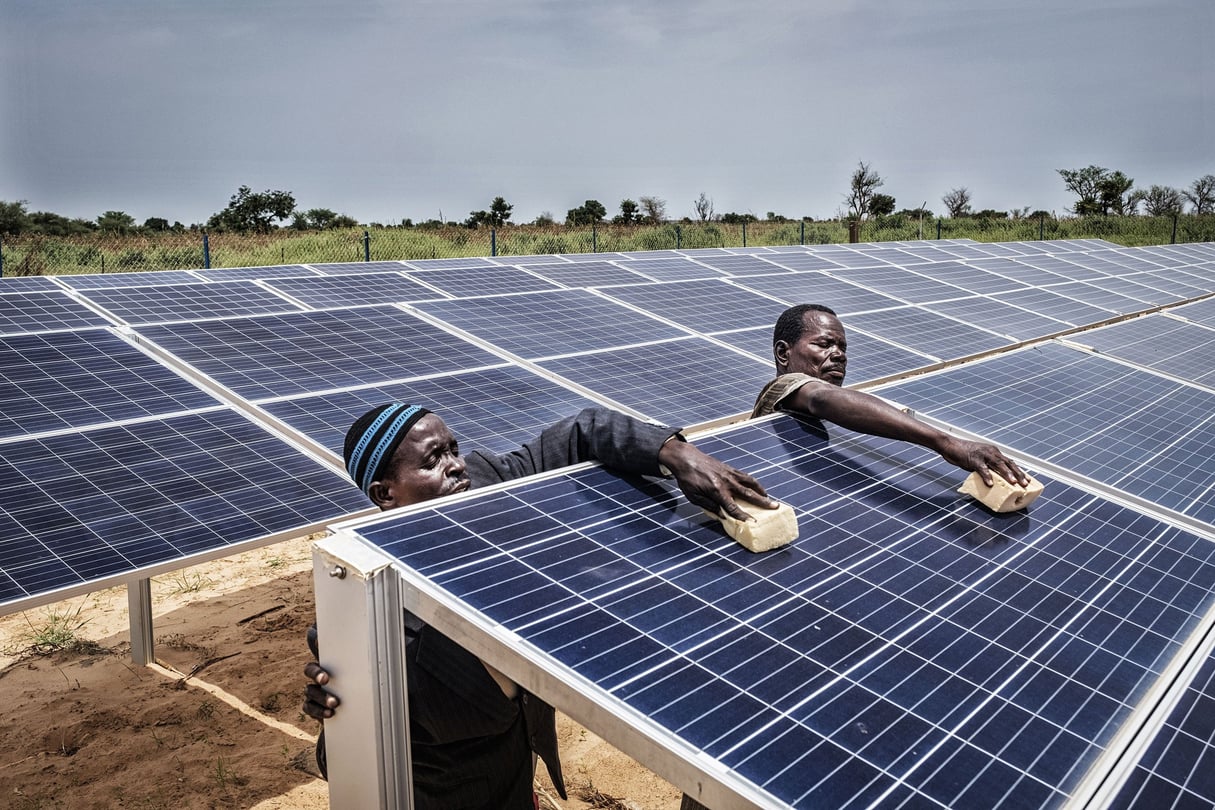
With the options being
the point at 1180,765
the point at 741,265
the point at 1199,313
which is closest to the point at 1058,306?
the point at 1199,313

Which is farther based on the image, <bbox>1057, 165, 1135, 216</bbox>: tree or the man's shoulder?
<bbox>1057, 165, 1135, 216</bbox>: tree

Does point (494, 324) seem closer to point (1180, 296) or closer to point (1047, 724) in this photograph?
point (1047, 724)

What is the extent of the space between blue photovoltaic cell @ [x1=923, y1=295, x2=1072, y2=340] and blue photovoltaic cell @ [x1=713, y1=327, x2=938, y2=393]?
210 cm

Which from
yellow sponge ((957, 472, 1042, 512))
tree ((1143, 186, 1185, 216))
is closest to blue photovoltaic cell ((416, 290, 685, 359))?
yellow sponge ((957, 472, 1042, 512))

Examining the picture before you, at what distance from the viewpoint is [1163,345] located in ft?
25.7

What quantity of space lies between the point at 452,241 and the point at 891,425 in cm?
2904

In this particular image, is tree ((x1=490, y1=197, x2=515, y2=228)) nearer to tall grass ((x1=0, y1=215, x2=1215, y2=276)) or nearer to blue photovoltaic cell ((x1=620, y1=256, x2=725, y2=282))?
tall grass ((x1=0, y1=215, x2=1215, y2=276))

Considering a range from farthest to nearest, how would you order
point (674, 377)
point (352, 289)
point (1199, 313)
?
point (1199, 313) < point (352, 289) < point (674, 377)

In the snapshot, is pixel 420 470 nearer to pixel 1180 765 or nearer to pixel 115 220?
pixel 1180 765

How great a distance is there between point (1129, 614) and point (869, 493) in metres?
0.78

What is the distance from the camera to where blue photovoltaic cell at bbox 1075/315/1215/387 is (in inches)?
266

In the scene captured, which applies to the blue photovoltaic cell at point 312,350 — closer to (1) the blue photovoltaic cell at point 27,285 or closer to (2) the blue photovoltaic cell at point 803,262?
(1) the blue photovoltaic cell at point 27,285

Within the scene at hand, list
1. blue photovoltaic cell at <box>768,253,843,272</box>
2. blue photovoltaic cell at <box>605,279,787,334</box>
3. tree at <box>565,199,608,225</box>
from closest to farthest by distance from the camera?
1. blue photovoltaic cell at <box>605,279,787,334</box>
2. blue photovoltaic cell at <box>768,253,843,272</box>
3. tree at <box>565,199,608,225</box>

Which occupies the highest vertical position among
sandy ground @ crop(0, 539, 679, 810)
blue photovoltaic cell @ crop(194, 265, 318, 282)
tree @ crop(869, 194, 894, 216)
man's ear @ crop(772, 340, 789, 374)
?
tree @ crop(869, 194, 894, 216)
